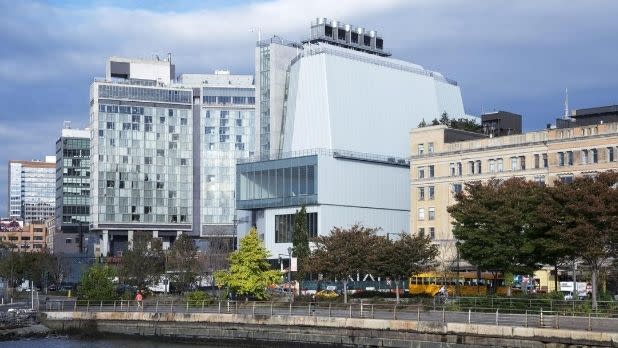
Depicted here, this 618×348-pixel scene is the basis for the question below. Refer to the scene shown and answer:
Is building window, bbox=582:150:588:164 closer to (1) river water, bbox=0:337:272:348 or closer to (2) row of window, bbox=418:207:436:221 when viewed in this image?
(2) row of window, bbox=418:207:436:221

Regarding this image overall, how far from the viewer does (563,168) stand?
357 feet

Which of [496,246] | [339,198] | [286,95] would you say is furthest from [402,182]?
[496,246]

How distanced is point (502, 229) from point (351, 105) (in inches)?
2770

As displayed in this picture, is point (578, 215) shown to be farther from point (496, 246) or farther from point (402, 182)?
point (402, 182)

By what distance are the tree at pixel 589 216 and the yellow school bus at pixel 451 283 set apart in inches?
1122

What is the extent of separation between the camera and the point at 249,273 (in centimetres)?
8388

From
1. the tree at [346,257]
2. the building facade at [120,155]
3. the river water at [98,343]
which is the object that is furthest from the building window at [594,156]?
the building facade at [120,155]

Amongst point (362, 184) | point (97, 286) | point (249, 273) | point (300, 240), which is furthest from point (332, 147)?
point (97, 286)

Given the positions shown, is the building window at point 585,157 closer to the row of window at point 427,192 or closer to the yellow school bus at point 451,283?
the yellow school bus at point 451,283

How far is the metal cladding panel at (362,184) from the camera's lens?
5295 inches

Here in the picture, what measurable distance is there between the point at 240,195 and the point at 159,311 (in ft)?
240

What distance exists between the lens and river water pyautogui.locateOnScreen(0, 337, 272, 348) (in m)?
68.8

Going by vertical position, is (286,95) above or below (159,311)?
above

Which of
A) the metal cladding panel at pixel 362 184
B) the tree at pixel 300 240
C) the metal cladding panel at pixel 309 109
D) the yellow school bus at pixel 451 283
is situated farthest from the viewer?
the metal cladding panel at pixel 309 109
